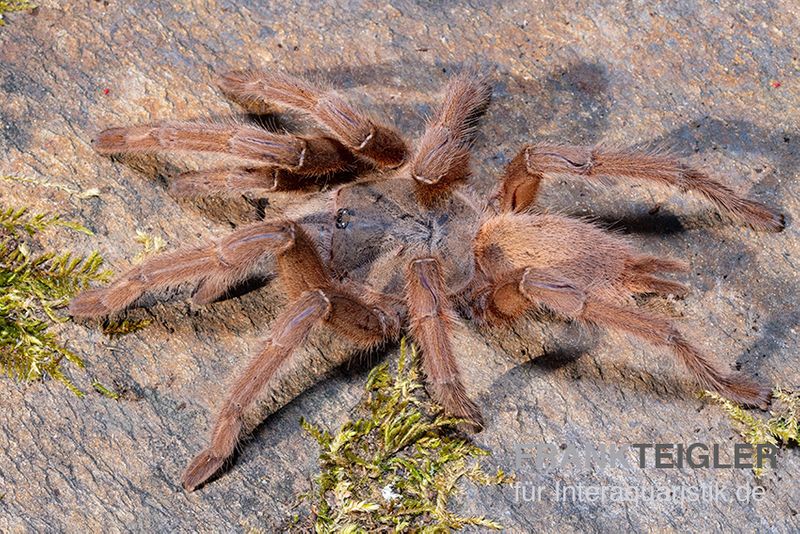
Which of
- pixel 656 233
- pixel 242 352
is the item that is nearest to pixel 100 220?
pixel 242 352

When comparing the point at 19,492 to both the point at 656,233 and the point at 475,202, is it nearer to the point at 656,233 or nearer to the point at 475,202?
the point at 475,202

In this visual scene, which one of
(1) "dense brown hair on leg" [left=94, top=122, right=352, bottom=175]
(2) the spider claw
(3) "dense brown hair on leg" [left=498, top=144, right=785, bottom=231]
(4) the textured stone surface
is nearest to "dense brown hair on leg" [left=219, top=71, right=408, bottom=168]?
(1) "dense brown hair on leg" [left=94, top=122, right=352, bottom=175]

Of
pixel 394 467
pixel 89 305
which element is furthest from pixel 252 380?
pixel 89 305

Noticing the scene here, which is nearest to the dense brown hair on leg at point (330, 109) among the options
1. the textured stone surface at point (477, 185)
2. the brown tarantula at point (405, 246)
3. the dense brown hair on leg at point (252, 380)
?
the brown tarantula at point (405, 246)

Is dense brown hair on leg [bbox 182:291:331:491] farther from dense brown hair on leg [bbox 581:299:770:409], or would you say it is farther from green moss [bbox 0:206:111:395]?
dense brown hair on leg [bbox 581:299:770:409]

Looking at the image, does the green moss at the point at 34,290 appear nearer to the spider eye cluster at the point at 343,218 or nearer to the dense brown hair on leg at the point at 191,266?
the dense brown hair on leg at the point at 191,266

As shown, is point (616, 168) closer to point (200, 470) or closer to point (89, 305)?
point (200, 470)
